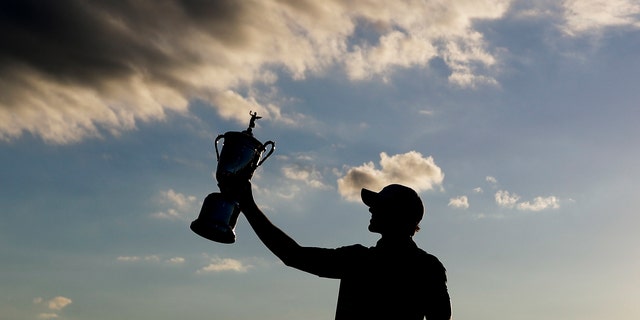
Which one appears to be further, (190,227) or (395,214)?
(190,227)

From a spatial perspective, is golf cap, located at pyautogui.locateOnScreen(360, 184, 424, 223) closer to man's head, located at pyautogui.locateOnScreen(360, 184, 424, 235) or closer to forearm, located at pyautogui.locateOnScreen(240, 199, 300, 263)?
man's head, located at pyautogui.locateOnScreen(360, 184, 424, 235)

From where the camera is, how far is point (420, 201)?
557 cm

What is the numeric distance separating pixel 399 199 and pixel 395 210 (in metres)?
0.10

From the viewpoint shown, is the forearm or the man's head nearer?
the forearm

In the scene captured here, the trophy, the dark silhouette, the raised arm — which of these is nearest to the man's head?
the dark silhouette

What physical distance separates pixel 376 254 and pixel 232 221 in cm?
176

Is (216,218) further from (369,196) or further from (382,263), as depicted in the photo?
(382,263)

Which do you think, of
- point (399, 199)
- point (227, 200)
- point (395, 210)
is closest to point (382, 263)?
point (395, 210)

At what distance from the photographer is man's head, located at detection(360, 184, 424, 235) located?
17.8ft

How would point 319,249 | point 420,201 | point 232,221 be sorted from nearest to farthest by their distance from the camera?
1. point 319,249
2. point 420,201
3. point 232,221

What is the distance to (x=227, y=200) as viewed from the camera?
6266 mm

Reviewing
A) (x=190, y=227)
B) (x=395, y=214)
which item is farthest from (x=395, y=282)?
(x=190, y=227)

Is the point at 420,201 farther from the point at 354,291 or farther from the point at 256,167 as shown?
the point at 256,167

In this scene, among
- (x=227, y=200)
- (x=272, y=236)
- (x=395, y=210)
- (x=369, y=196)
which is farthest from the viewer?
(x=227, y=200)
